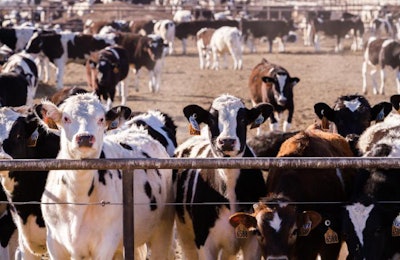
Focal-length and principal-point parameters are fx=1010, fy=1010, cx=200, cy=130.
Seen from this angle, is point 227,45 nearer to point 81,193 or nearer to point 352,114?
point 352,114

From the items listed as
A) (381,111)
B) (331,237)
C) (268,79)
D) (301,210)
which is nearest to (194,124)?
(301,210)

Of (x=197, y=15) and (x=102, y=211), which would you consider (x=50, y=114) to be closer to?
(x=102, y=211)

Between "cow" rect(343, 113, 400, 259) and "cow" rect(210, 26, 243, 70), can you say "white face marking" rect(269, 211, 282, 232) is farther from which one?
"cow" rect(210, 26, 243, 70)

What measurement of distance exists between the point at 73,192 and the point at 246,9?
46622 mm

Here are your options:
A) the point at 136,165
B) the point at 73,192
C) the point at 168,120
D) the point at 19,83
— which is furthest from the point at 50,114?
the point at 19,83

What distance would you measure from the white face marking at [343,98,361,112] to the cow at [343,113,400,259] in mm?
3400

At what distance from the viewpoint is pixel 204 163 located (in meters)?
5.91

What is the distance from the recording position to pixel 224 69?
105 feet

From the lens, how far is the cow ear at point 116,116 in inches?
269

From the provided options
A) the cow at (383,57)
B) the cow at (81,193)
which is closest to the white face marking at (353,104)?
the cow at (81,193)

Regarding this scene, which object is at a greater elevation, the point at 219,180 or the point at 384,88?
the point at 219,180

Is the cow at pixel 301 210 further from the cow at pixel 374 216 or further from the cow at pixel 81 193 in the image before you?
the cow at pixel 81 193

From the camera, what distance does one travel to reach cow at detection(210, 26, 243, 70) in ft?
105

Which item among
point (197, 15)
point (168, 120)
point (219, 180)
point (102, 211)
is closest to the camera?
point (102, 211)
